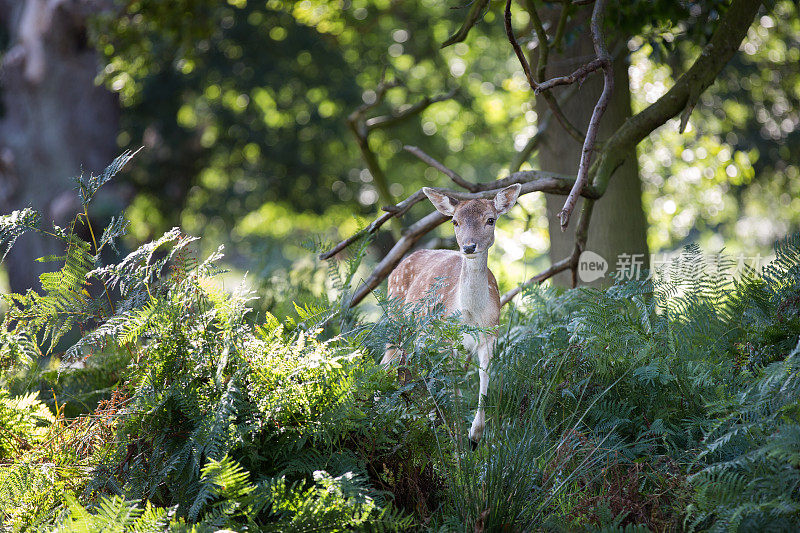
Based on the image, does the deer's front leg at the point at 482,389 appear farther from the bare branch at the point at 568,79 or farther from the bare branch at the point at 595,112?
the bare branch at the point at 568,79

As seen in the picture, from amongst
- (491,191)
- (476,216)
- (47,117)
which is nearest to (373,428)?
(476,216)

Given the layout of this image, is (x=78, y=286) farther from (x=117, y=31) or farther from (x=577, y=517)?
(x=117, y=31)

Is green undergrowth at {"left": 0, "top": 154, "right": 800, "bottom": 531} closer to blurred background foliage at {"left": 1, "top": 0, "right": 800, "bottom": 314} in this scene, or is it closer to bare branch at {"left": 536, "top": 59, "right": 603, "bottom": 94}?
bare branch at {"left": 536, "top": 59, "right": 603, "bottom": 94}

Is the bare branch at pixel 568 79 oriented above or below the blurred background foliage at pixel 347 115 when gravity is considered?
above

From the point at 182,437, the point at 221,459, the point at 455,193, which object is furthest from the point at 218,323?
the point at 455,193

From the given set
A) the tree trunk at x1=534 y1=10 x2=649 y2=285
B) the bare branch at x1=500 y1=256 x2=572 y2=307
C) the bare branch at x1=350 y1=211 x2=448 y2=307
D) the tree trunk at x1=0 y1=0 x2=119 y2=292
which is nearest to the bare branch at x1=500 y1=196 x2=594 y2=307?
the bare branch at x1=500 y1=256 x2=572 y2=307

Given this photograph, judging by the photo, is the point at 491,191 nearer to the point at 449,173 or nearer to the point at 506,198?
the point at 506,198

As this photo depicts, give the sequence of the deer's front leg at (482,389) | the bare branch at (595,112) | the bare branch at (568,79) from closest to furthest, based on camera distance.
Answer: the bare branch at (595,112) → the deer's front leg at (482,389) → the bare branch at (568,79)

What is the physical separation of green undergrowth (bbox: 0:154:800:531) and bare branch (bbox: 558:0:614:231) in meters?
0.69

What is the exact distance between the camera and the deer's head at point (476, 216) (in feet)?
14.7

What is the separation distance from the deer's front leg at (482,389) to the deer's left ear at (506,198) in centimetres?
84

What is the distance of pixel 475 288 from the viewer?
464cm

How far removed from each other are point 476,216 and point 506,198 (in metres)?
0.25

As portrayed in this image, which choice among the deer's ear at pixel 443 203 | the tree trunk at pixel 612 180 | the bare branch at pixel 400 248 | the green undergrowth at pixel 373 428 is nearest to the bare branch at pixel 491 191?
the deer's ear at pixel 443 203
